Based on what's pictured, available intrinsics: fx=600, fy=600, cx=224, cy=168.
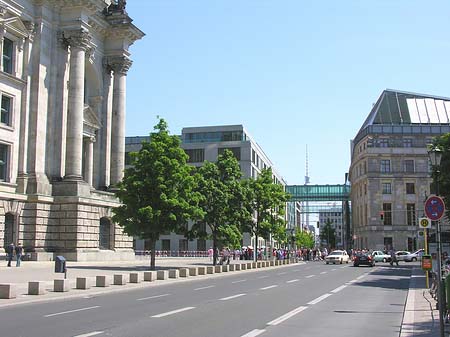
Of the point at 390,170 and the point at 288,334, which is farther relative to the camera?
the point at 390,170

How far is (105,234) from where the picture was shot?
49500mm

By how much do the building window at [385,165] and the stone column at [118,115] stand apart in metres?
63.9

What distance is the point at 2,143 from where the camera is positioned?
42.8 m

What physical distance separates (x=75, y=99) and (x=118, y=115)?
28.0 ft

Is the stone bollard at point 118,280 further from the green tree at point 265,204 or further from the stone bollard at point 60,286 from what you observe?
the green tree at point 265,204

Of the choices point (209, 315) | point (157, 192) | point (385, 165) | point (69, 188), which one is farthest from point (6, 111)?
point (385, 165)

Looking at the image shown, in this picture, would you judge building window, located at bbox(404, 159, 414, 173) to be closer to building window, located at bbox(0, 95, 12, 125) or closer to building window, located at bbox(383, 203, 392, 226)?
building window, located at bbox(383, 203, 392, 226)

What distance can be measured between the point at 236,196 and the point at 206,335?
129ft

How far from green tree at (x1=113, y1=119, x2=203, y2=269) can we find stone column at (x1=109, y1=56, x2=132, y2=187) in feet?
52.6

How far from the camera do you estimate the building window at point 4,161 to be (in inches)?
1702

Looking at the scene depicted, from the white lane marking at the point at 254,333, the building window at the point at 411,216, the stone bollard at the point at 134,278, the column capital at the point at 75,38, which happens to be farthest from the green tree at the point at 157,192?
the building window at the point at 411,216

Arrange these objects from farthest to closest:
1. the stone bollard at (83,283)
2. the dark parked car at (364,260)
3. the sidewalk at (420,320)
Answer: the dark parked car at (364,260)
the stone bollard at (83,283)
the sidewalk at (420,320)

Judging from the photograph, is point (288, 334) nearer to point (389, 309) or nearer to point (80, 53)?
point (389, 309)

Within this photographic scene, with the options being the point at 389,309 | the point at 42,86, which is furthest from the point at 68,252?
the point at 389,309
